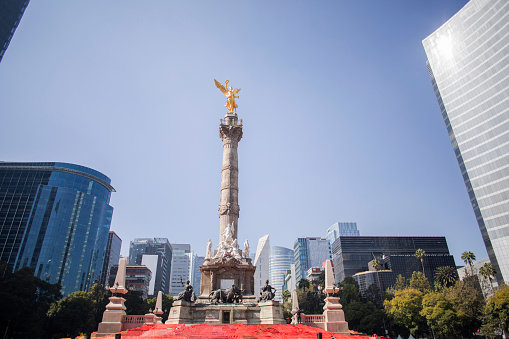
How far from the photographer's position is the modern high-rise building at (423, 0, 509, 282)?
61.8 meters

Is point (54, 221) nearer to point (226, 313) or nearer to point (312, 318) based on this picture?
point (226, 313)

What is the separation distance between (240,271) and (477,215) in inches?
2330

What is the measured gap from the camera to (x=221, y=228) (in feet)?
122

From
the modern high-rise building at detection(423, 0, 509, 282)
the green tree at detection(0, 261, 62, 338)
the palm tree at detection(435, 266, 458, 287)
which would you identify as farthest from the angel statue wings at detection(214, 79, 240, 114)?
the palm tree at detection(435, 266, 458, 287)

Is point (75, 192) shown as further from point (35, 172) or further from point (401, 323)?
point (401, 323)

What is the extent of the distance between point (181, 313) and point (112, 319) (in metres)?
5.16

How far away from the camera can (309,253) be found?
16850 cm

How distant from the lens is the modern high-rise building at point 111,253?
118m

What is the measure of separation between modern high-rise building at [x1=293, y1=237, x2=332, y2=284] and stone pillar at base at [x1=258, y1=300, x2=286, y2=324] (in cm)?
13730

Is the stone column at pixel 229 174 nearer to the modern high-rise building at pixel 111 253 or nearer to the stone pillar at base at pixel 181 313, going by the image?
the stone pillar at base at pixel 181 313

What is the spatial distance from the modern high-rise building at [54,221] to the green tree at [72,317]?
39739 millimetres

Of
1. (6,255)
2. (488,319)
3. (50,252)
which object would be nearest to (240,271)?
(488,319)

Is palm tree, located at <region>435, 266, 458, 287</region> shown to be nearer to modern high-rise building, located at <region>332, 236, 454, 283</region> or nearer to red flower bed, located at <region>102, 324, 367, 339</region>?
modern high-rise building, located at <region>332, 236, 454, 283</region>

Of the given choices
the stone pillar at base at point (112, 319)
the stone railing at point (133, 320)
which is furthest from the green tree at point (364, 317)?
the stone pillar at base at point (112, 319)
